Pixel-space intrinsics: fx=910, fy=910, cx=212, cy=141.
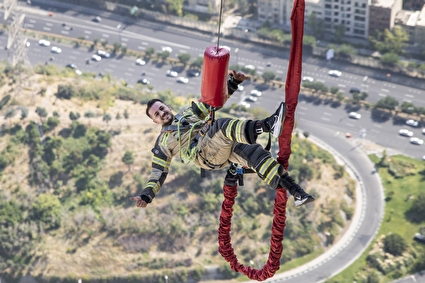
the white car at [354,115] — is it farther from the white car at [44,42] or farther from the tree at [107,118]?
the white car at [44,42]

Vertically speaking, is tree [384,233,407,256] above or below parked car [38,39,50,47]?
below

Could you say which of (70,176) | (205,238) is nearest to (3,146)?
(70,176)

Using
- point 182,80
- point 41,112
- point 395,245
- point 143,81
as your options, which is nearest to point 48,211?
point 41,112

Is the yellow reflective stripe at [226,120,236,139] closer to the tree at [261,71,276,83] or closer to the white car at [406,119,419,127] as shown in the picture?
the white car at [406,119,419,127]

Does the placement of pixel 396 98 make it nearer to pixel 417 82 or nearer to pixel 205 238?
pixel 417 82

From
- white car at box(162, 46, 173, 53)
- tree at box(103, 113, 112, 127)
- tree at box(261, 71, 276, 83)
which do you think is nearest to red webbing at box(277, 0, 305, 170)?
tree at box(103, 113, 112, 127)
